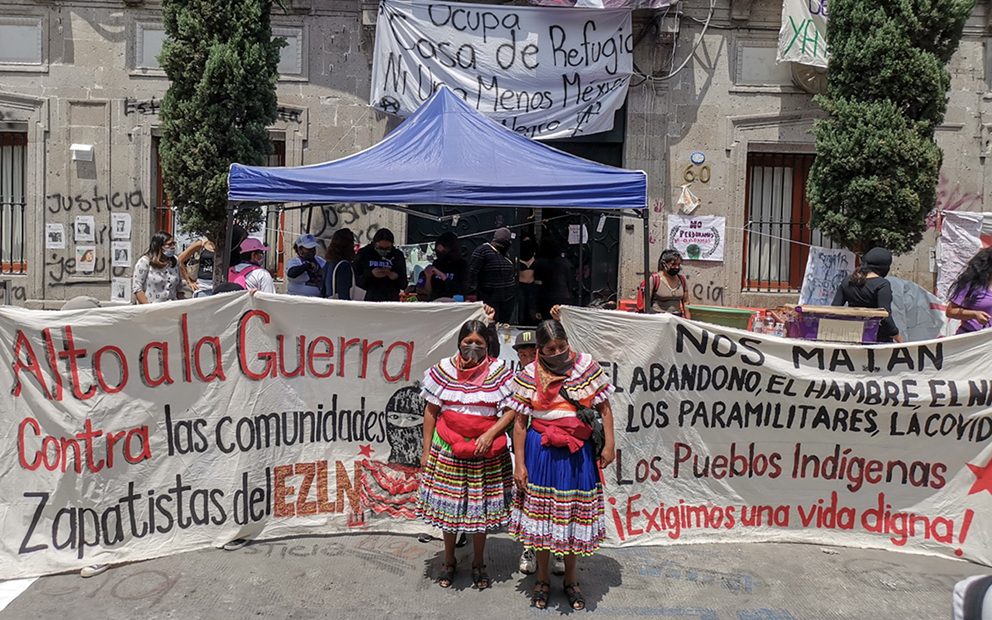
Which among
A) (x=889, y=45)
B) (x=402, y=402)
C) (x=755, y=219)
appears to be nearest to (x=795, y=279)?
(x=755, y=219)

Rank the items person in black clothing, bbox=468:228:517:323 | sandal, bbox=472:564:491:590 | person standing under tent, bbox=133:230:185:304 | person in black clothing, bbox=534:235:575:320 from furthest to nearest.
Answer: person in black clothing, bbox=534:235:575:320 < person in black clothing, bbox=468:228:517:323 < person standing under tent, bbox=133:230:185:304 < sandal, bbox=472:564:491:590

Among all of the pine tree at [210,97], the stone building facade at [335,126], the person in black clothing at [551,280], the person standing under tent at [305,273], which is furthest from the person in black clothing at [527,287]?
the pine tree at [210,97]

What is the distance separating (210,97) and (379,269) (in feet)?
12.3

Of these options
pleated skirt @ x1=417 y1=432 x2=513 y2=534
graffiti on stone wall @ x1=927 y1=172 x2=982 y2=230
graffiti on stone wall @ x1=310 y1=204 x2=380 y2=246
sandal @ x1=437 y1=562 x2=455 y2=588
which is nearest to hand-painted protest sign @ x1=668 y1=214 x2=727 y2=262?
graffiti on stone wall @ x1=927 y1=172 x2=982 y2=230

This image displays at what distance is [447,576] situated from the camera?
177 inches

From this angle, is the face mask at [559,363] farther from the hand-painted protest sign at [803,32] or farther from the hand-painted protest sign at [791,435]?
the hand-painted protest sign at [803,32]

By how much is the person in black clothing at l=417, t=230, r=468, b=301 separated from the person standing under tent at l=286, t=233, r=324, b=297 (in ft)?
4.36

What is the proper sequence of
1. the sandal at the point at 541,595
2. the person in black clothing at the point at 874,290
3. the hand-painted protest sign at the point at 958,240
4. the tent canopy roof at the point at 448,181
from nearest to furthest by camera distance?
the sandal at the point at 541,595, the tent canopy roof at the point at 448,181, the person in black clothing at the point at 874,290, the hand-painted protest sign at the point at 958,240

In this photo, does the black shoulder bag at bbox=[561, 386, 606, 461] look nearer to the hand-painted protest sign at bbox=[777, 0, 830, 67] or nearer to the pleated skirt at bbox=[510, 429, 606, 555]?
the pleated skirt at bbox=[510, 429, 606, 555]

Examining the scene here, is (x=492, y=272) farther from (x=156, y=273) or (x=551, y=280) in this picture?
(x=156, y=273)

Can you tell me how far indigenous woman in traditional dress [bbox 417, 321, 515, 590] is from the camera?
14.2ft

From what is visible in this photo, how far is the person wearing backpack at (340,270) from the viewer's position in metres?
7.98

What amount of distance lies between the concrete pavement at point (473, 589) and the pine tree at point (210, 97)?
6059 mm

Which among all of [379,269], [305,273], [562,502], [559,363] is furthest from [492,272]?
[562,502]
